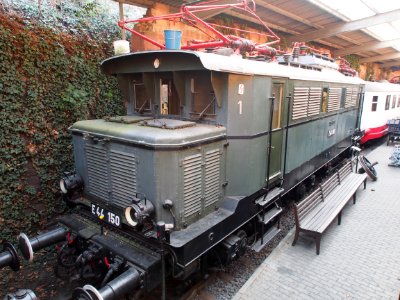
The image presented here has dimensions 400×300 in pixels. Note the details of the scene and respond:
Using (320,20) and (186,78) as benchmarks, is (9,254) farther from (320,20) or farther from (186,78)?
(320,20)

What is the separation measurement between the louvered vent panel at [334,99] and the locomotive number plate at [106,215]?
668cm

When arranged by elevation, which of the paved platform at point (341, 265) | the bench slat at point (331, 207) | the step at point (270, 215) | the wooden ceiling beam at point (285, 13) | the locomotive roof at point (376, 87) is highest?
the wooden ceiling beam at point (285, 13)

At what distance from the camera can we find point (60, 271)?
518 cm

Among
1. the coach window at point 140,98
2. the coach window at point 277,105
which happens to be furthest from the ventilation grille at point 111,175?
the coach window at point 277,105

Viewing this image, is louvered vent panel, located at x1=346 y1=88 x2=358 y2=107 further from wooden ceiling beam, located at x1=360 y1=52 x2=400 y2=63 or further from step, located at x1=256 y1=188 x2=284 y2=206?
wooden ceiling beam, located at x1=360 y1=52 x2=400 y2=63

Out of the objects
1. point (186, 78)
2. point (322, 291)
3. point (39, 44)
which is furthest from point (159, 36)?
point (322, 291)

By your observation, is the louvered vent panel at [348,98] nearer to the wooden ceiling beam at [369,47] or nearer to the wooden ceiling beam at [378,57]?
the wooden ceiling beam at [369,47]

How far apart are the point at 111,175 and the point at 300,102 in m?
4.25

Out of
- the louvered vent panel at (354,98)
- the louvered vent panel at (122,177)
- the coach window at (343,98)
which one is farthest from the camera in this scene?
the louvered vent panel at (354,98)

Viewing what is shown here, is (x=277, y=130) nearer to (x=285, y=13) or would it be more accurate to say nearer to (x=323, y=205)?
(x=323, y=205)

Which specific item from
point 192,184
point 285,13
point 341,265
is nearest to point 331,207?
point 341,265

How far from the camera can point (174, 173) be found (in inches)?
155

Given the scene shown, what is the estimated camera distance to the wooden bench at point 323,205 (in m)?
5.74

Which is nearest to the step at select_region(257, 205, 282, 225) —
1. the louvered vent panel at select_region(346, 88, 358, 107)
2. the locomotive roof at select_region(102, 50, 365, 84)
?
the locomotive roof at select_region(102, 50, 365, 84)
